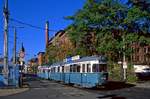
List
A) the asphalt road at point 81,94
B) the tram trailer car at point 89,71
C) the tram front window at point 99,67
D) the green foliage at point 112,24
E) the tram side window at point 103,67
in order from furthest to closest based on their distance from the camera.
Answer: the green foliage at point 112,24 < the tram side window at point 103,67 < the tram front window at point 99,67 < the tram trailer car at point 89,71 < the asphalt road at point 81,94

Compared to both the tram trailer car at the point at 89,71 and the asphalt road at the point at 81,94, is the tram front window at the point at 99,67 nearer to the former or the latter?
the tram trailer car at the point at 89,71

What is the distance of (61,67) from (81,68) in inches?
514

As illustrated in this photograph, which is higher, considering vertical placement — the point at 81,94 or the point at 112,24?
the point at 112,24

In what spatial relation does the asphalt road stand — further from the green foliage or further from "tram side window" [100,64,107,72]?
the green foliage

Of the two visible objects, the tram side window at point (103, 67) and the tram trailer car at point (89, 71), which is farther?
the tram side window at point (103, 67)

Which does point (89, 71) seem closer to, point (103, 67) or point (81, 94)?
point (103, 67)

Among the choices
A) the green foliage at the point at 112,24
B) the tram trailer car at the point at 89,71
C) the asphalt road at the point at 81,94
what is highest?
the green foliage at the point at 112,24

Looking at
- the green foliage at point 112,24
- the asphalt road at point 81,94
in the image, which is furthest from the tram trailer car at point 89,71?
the green foliage at point 112,24

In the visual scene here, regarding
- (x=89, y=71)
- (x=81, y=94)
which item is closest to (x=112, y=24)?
(x=89, y=71)

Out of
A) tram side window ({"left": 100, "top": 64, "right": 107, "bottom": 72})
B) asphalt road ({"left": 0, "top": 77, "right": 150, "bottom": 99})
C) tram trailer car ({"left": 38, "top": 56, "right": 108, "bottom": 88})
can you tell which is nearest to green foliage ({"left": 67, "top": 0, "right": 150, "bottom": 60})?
tram trailer car ({"left": 38, "top": 56, "right": 108, "bottom": 88})

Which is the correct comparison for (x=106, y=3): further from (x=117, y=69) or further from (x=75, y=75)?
(x=75, y=75)

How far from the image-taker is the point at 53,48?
107875 millimetres

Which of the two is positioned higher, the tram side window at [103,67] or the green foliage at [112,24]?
the green foliage at [112,24]

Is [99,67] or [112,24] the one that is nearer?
[99,67]
